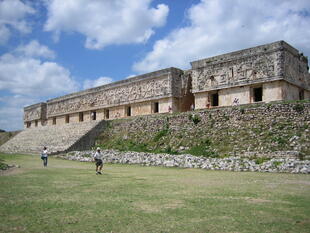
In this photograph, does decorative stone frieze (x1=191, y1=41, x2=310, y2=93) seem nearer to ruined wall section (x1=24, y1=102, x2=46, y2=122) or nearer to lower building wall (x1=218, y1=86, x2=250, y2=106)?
lower building wall (x1=218, y1=86, x2=250, y2=106)

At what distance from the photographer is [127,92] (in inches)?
944

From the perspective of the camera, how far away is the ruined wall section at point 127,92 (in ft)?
67.8

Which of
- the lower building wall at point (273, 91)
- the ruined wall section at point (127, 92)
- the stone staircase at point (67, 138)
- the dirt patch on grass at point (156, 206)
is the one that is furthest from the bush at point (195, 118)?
the dirt patch on grass at point (156, 206)

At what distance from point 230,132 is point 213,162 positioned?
114 inches

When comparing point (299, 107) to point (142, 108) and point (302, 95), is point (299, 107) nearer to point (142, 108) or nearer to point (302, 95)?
point (302, 95)

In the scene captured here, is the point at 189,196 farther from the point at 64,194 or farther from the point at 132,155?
the point at 132,155

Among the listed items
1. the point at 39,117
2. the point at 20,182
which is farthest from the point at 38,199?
the point at 39,117

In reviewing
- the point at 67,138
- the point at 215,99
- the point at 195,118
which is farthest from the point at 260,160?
the point at 67,138

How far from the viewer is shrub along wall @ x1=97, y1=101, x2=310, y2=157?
38.2 ft

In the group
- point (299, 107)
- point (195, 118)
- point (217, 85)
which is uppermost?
point (217, 85)

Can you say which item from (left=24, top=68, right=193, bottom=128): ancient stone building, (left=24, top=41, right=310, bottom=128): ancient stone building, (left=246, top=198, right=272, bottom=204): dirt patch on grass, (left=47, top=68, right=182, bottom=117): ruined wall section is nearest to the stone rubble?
(left=246, top=198, right=272, bottom=204): dirt patch on grass

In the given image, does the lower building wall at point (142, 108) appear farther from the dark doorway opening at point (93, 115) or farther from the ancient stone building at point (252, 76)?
the dark doorway opening at point (93, 115)

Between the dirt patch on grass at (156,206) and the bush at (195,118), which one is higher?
the bush at (195,118)

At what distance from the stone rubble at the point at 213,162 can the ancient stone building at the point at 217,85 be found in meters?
6.18
